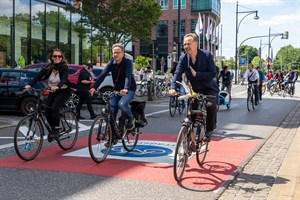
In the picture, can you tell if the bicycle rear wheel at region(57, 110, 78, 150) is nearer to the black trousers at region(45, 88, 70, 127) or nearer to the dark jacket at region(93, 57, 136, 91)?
the black trousers at region(45, 88, 70, 127)

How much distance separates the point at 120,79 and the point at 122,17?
Answer: 61.4 feet

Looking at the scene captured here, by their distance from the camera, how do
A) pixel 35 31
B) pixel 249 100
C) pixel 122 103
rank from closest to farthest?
1. pixel 122 103
2. pixel 249 100
3. pixel 35 31

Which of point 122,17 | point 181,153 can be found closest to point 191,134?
point 181,153

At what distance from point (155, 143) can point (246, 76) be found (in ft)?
30.3

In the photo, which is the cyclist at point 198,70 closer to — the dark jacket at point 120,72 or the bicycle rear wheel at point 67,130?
the dark jacket at point 120,72

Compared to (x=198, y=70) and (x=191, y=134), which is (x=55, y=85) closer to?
(x=198, y=70)

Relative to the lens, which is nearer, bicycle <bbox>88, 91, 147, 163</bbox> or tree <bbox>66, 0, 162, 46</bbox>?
bicycle <bbox>88, 91, 147, 163</bbox>

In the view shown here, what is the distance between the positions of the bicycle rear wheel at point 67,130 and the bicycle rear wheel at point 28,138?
0.65m

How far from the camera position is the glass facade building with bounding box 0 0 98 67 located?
86.6 feet

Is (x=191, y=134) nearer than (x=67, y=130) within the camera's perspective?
Yes

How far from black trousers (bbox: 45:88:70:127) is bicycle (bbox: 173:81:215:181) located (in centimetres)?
248

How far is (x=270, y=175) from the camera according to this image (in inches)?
232

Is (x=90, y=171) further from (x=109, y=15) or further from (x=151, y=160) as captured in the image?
(x=109, y=15)

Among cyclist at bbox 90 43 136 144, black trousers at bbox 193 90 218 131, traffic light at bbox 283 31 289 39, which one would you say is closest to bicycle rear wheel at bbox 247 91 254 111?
cyclist at bbox 90 43 136 144
